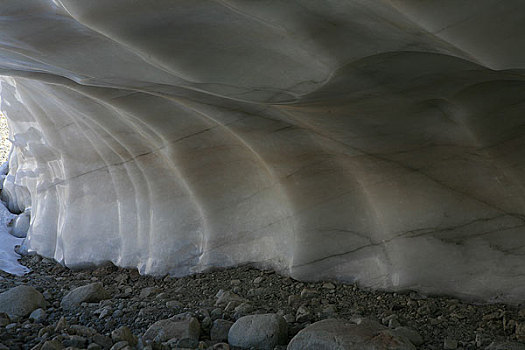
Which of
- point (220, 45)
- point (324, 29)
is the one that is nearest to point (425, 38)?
point (324, 29)

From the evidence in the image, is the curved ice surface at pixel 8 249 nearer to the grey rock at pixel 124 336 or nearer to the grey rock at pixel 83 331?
the grey rock at pixel 83 331

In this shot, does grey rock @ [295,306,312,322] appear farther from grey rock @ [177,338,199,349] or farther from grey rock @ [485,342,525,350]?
grey rock @ [485,342,525,350]

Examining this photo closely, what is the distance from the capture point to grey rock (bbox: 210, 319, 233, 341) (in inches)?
122

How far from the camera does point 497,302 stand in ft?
11.2

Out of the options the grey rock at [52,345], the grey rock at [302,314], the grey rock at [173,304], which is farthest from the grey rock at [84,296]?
the grey rock at [302,314]

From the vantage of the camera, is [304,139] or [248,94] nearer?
[248,94]

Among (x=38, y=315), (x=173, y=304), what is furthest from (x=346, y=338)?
(x=38, y=315)

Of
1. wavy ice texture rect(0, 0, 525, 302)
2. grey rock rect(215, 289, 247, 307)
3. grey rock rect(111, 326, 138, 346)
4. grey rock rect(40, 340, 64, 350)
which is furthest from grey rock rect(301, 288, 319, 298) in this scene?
grey rock rect(40, 340, 64, 350)

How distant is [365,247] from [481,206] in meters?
0.85

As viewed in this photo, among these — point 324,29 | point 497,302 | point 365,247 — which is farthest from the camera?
point 365,247

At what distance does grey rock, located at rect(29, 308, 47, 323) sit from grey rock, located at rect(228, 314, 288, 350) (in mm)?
1412

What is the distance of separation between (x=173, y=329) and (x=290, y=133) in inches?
64.9

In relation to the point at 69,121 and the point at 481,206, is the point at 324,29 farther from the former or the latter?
the point at 69,121

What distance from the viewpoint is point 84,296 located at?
161 inches
